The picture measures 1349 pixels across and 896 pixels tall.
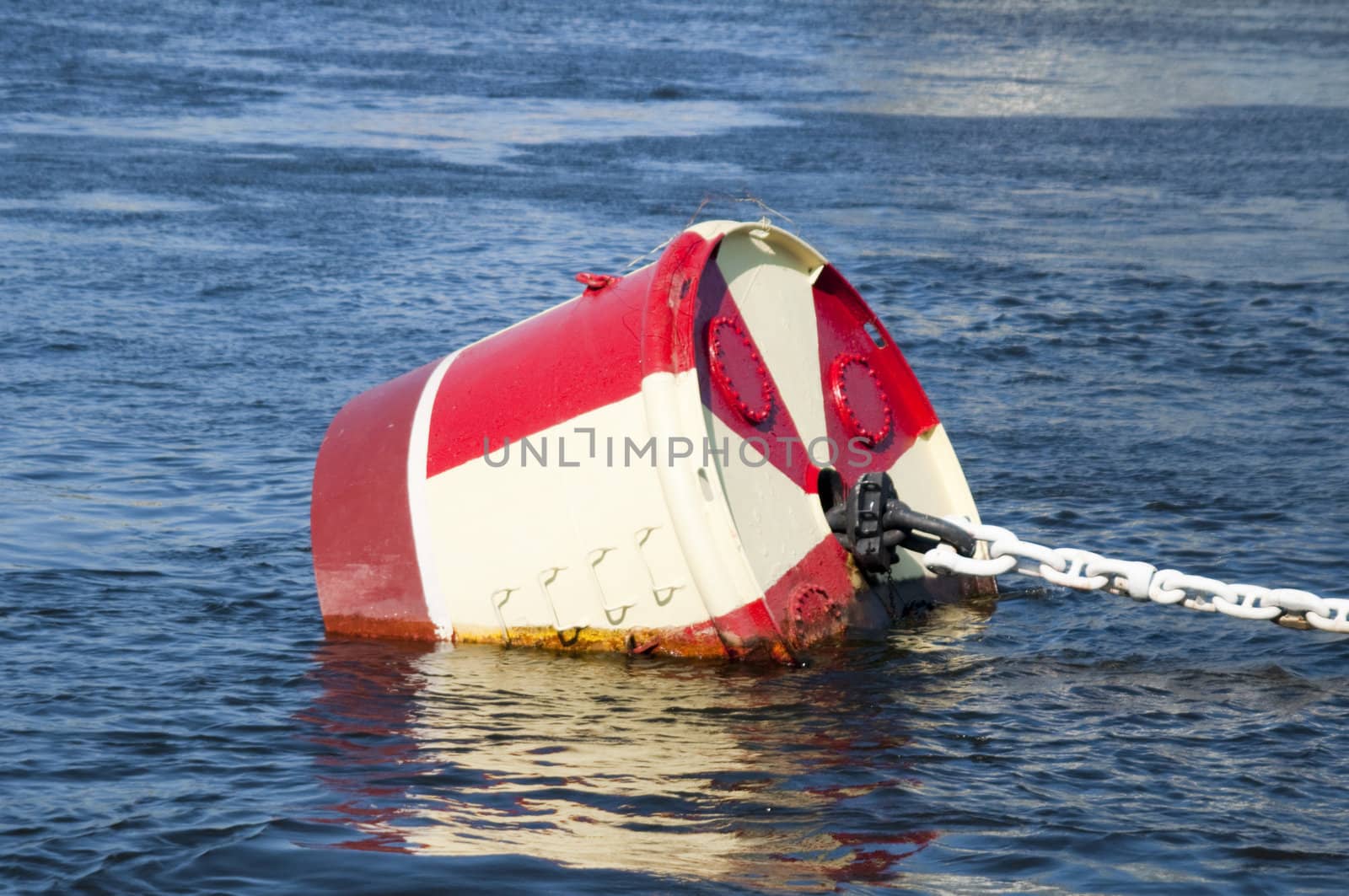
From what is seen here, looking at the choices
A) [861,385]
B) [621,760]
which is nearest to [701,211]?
[861,385]

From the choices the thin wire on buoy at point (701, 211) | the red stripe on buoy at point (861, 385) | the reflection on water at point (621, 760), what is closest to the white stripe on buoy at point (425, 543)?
the reflection on water at point (621, 760)

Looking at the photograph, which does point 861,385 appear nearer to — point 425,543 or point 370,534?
point 425,543

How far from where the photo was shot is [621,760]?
5.30 meters

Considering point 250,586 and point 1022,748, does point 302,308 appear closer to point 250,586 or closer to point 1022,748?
point 250,586

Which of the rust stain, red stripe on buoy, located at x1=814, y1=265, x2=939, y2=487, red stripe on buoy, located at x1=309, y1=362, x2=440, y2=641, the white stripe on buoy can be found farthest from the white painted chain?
red stripe on buoy, located at x1=309, y1=362, x2=440, y2=641

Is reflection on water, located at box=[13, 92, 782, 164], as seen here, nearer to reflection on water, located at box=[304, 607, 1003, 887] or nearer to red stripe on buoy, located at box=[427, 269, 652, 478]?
red stripe on buoy, located at box=[427, 269, 652, 478]

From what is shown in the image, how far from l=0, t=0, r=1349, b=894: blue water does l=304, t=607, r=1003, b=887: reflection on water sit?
0.02 metres

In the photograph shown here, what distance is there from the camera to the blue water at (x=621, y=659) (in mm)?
4785

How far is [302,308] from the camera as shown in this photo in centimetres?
1209

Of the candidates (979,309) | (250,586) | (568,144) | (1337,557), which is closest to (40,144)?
(568,144)

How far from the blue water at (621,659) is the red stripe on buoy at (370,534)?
154 mm

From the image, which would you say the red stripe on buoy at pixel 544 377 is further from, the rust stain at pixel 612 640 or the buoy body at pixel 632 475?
the rust stain at pixel 612 640

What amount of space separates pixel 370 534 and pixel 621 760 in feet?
5.10

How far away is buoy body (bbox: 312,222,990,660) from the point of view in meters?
5.72
